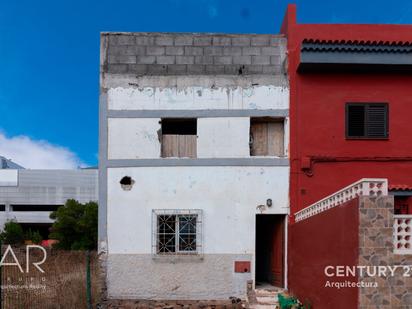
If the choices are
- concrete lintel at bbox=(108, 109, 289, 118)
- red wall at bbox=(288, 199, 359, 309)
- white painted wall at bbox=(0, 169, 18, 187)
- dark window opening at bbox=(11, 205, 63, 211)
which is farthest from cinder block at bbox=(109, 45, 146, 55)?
white painted wall at bbox=(0, 169, 18, 187)

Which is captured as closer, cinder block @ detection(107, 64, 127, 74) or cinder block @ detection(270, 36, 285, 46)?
cinder block @ detection(107, 64, 127, 74)

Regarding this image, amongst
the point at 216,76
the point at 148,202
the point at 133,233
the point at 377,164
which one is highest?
the point at 216,76

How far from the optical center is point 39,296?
7.93 m

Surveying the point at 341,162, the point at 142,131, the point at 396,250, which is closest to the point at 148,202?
the point at 142,131

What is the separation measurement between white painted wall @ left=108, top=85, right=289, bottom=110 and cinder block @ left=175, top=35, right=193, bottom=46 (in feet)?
3.76

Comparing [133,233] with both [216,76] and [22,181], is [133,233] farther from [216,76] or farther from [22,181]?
[22,181]

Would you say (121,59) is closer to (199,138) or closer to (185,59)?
(185,59)

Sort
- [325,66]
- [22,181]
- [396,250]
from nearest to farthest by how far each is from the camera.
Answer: [396,250]
[325,66]
[22,181]

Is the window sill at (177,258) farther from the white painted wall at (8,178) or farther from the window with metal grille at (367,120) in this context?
the white painted wall at (8,178)

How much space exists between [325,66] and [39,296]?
7923 mm

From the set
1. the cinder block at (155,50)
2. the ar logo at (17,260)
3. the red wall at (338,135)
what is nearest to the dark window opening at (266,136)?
the red wall at (338,135)

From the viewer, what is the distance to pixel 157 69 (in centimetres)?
912

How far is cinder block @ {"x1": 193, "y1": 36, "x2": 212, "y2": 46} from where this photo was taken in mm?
9234

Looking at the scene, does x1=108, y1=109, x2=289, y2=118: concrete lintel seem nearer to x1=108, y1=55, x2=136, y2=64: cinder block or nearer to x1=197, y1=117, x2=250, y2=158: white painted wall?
x1=197, y1=117, x2=250, y2=158: white painted wall
